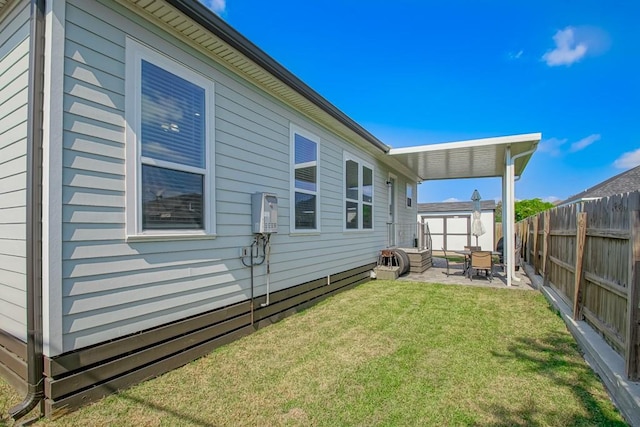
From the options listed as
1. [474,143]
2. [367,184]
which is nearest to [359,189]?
[367,184]

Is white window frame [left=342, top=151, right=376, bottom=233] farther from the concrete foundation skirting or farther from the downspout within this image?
the downspout

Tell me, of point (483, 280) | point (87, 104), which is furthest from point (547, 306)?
point (87, 104)

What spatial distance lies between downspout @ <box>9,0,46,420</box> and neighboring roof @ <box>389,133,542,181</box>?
7.41 m

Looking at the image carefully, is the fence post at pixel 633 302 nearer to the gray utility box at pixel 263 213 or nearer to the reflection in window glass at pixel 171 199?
the gray utility box at pixel 263 213

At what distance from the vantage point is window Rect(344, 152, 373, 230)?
7.18 meters

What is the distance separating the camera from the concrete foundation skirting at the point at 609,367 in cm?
215

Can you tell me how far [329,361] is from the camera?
3.27 meters

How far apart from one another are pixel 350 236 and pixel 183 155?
464cm

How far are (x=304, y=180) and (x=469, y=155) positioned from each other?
5.47m

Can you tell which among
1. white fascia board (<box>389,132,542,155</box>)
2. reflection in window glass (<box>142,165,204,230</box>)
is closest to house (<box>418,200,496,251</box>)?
white fascia board (<box>389,132,542,155</box>)

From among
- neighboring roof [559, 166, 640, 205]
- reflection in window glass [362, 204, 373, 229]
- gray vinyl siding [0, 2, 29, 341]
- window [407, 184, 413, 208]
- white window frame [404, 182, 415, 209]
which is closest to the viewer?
gray vinyl siding [0, 2, 29, 341]

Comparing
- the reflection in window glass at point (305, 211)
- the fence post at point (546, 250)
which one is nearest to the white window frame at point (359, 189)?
the reflection in window glass at point (305, 211)

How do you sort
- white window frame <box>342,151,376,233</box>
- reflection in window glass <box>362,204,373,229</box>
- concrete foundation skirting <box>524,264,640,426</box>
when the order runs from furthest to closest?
reflection in window glass <box>362,204,373,229</box> < white window frame <box>342,151,376,233</box> < concrete foundation skirting <box>524,264,640,426</box>

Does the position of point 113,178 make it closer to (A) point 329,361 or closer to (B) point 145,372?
(B) point 145,372
